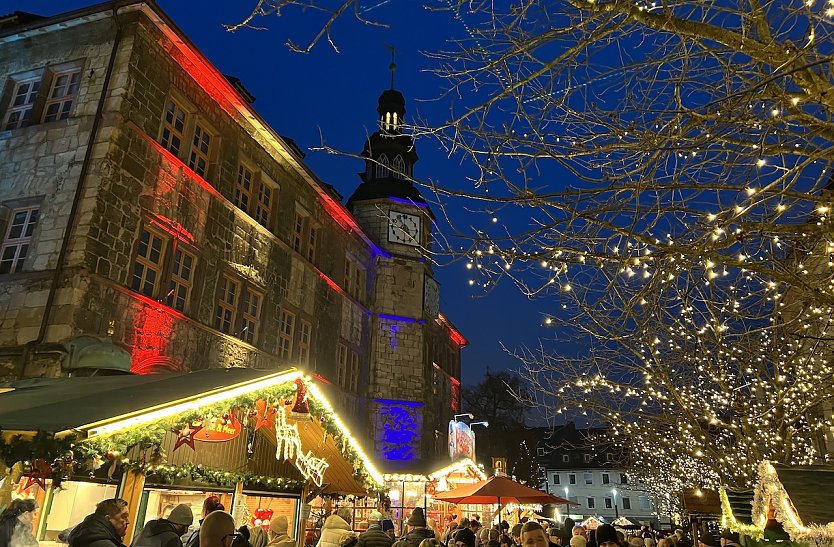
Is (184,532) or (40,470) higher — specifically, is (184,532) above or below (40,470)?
below

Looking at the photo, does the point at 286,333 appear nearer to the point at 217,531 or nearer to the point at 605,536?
the point at 605,536

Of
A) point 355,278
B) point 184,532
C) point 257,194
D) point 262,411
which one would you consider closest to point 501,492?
point 262,411

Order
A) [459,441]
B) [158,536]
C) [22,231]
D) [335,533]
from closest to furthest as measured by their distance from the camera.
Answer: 1. [158,536]
2. [335,533]
3. [22,231]
4. [459,441]

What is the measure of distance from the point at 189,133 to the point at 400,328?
13296 millimetres

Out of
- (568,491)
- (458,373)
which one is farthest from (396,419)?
(568,491)

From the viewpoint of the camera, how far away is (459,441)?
1133 inches

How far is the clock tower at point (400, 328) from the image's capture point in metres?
23.5

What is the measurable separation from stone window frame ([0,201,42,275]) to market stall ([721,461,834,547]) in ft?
41.3

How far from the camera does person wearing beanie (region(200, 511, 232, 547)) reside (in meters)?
3.38

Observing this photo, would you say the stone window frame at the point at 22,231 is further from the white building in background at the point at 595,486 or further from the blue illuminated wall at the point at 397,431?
the white building in background at the point at 595,486

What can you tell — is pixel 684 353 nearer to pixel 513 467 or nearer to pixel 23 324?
pixel 23 324

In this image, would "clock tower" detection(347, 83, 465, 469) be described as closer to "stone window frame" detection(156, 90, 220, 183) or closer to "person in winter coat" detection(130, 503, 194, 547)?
"stone window frame" detection(156, 90, 220, 183)

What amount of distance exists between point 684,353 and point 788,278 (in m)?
8.72

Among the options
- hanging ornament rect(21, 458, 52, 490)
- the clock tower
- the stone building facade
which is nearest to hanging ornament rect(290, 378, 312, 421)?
the stone building facade
